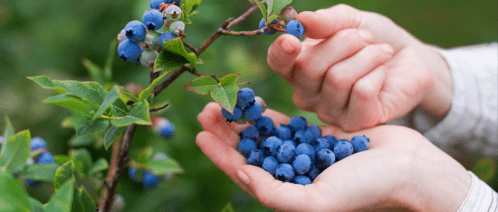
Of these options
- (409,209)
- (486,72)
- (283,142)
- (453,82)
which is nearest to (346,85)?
(283,142)

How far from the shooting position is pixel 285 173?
0.91 m

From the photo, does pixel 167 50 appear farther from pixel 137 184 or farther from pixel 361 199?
pixel 137 184

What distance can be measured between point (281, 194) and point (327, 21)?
0.47 metres

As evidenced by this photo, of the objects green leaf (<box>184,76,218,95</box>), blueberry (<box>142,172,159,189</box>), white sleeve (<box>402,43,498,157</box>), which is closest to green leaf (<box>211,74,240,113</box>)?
green leaf (<box>184,76,218,95</box>)

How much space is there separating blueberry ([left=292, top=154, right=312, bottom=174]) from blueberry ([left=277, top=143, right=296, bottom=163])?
2 cm

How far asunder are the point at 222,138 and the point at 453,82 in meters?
1.02

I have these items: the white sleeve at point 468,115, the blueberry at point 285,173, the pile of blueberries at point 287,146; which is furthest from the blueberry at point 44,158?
the white sleeve at point 468,115

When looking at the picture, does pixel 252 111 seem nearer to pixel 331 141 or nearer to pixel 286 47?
pixel 286 47

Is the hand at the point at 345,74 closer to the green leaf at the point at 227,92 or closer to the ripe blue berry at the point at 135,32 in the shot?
the green leaf at the point at 227,92

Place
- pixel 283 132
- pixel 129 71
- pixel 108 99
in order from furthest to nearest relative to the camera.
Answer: pixel 129 71 → pixel 283 132 → pixel 108 99

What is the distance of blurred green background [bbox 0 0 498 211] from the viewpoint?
66.3 inches

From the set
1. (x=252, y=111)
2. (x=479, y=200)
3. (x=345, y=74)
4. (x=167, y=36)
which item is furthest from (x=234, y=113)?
(x=479, y=200)

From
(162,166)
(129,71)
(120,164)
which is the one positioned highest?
(120,164)

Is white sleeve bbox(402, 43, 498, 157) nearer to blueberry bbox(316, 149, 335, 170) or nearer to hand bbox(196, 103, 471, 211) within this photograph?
hand bbox(196, 103, 471, 211)
